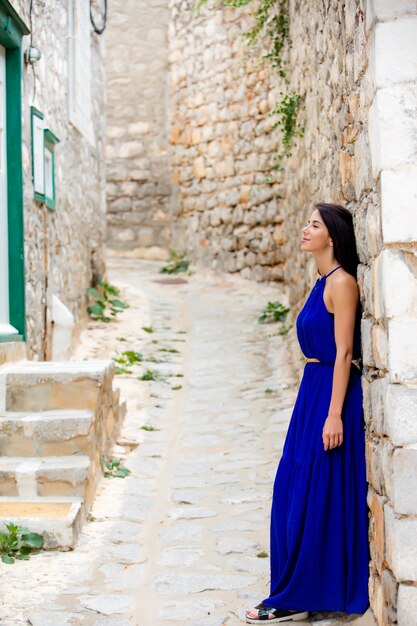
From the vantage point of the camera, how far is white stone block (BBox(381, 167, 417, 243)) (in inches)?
93.9

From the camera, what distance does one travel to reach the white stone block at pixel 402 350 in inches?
93.0

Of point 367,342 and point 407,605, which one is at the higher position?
point 367,342

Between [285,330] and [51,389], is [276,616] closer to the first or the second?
[51,389]

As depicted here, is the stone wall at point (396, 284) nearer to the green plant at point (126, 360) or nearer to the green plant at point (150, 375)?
the green plant at point (150, 375)

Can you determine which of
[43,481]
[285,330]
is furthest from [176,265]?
[43,481]

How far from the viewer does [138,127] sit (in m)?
12.6

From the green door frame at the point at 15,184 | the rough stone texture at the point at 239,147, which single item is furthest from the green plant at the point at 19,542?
the rough stone texture at the point at 239,147

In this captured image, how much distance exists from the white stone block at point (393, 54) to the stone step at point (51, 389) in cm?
254

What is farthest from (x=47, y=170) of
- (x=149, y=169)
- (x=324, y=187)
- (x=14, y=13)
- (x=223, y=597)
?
(x=149, y=169)

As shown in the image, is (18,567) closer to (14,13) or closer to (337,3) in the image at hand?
(337,3)

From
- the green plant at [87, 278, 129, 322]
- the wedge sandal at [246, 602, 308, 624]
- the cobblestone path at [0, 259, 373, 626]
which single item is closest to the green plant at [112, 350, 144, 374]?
the cobblestone path at [0, 259, 373, 626]

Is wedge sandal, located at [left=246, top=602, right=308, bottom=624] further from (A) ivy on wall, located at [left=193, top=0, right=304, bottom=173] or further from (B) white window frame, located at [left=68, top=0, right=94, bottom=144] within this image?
(B) white window frame, located at [left=68, top=0, right=94, bottom=144]

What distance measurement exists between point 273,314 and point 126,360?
6.08 feet

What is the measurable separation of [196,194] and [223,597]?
864 centimetres
